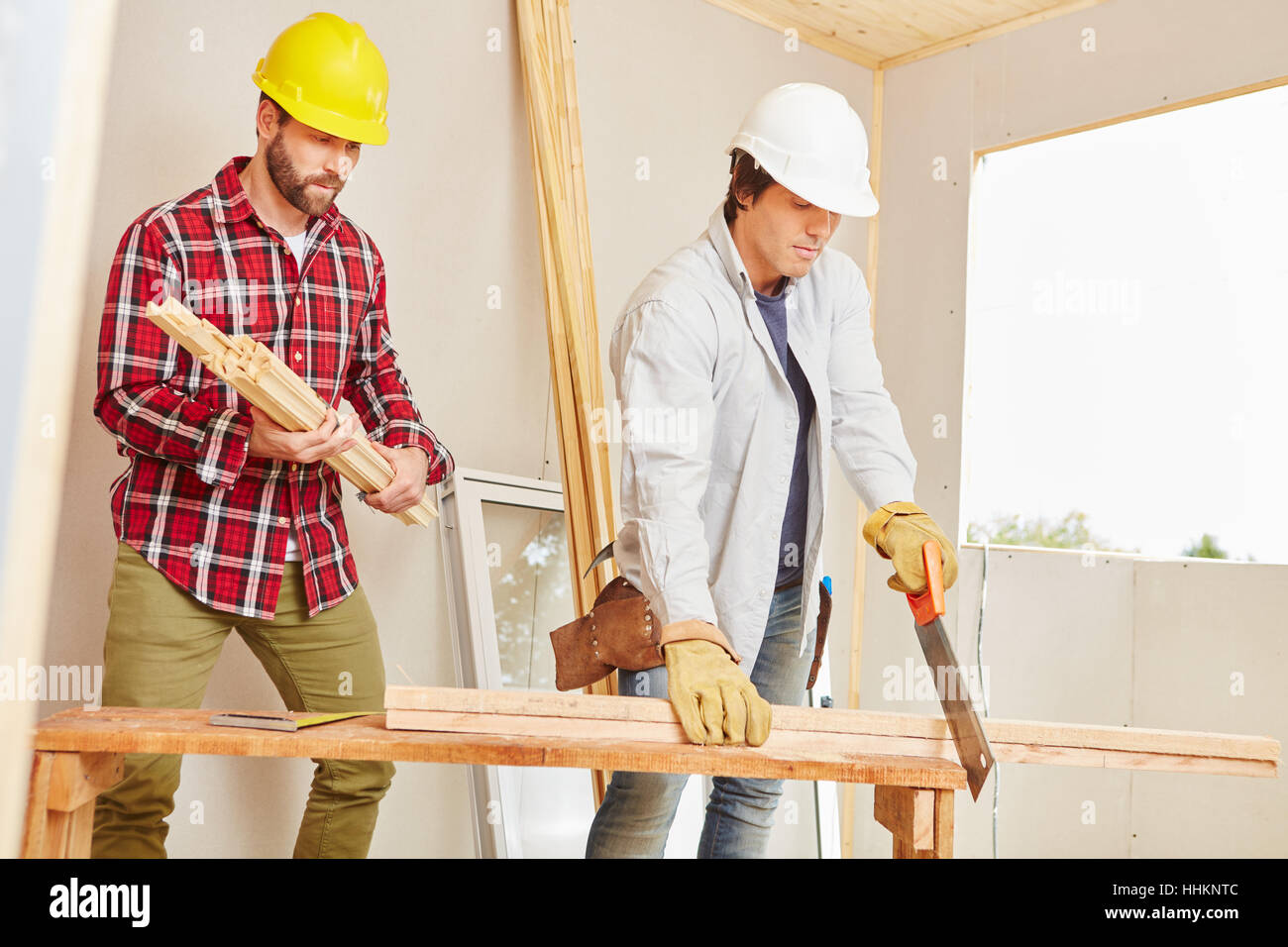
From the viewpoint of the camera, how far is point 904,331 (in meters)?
3.84

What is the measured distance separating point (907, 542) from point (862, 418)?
37 cm

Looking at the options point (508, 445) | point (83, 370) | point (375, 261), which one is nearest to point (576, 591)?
point (508, 445)

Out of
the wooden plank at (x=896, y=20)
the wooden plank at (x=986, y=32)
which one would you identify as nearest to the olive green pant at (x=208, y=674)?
the wooden plank at (x=896, y=20)

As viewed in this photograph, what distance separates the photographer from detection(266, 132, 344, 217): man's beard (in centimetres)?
203

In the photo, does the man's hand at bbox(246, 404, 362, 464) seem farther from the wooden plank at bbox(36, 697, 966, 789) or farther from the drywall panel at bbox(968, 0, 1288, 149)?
the drywall panel at bbox(968, 0, 1288, 149)

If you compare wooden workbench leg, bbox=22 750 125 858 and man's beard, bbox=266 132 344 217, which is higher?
man's beard, bbox=266 132 344 217

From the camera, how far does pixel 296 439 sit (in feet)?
6.12

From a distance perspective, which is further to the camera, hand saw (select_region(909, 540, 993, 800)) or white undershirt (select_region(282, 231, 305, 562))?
white undershirt (select_region(282, 231, 305, 562))

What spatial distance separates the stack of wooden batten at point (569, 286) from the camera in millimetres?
2852

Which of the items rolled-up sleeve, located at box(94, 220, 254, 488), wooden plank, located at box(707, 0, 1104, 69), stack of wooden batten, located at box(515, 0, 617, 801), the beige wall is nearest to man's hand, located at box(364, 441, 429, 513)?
rolled-up sleeve, located at box(94, 220, 254, 488)

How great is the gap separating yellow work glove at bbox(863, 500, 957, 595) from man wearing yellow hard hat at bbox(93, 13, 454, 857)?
3.06ft

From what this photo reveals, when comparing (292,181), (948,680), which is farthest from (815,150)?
(292,181)
